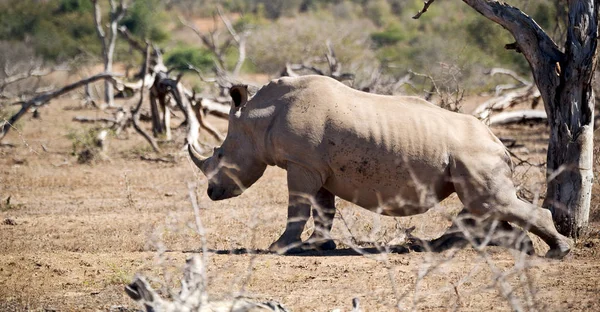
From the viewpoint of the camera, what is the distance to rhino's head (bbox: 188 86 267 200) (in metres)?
8.62

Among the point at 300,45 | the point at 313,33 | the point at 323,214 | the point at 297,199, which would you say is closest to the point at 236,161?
the point at 297,199

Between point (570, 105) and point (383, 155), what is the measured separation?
1911 millimetres

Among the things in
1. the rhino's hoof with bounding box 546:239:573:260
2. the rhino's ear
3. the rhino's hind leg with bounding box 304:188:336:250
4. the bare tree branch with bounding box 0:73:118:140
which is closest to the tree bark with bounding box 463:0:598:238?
the rhino's hoof with bounding box 546:239:573:260

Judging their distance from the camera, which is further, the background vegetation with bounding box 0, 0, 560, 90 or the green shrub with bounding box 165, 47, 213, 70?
the green shrub with bounding box 165, 47, 213, 70

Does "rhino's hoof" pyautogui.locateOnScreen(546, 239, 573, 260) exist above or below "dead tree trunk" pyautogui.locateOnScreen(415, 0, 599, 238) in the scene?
below

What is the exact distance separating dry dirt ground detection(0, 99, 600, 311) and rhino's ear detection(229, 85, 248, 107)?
76 centimetres

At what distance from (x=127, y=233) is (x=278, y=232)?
1.58 metres

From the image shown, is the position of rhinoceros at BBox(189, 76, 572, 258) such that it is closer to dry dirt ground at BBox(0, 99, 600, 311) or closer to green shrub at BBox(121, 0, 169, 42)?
dry dirt ground at BBox(0, 99, 600, 311)

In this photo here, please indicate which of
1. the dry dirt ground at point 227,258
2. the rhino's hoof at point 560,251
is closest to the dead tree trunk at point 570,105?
the dry dirt ground at point 227,258

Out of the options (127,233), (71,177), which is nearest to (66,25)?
(71,177)

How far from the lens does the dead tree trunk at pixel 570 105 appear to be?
847 cm

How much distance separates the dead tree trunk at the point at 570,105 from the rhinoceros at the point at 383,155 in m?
0.69

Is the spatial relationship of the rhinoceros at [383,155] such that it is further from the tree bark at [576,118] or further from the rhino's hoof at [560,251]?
the tree bark at [576,118]

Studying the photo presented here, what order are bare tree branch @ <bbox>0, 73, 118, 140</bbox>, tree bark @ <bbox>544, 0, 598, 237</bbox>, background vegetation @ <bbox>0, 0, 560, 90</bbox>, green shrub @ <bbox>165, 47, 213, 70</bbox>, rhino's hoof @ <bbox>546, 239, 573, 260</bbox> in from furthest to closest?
green shrub @ <bbox>165, 47, 213, 70</bbox>, background vegetation @ <bbox>0, 0, 560, 90</bbox>, bare tree branch @ <bbox>0, 73, 118, 140</bbox>, tree bark @ <bbox>544, 0, 598, 237</bbox>, rhino's hoof @ <bbox>546, 239, 573, 260</bbox>
